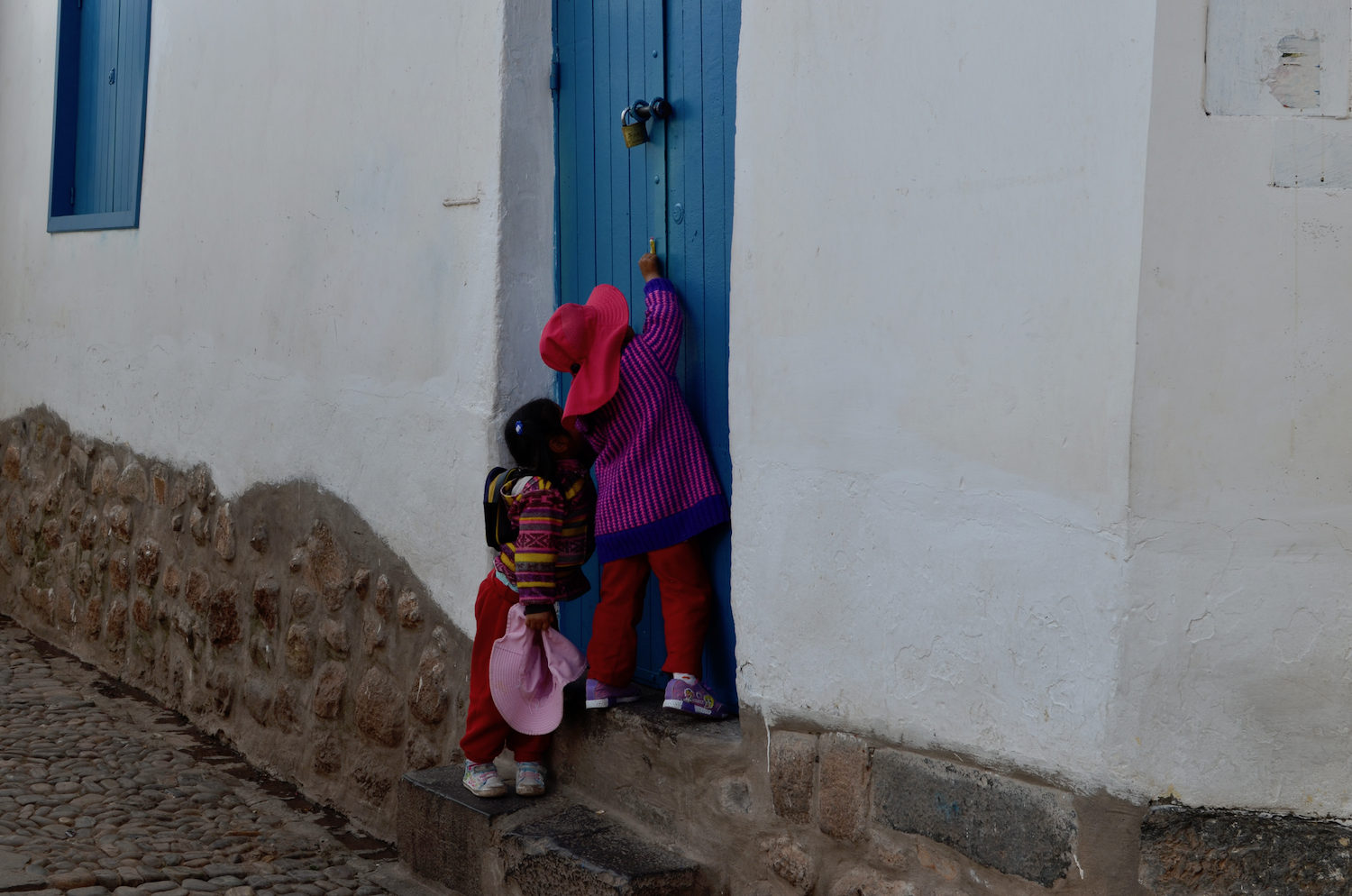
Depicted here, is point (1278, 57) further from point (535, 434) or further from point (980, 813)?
point (535, 434)

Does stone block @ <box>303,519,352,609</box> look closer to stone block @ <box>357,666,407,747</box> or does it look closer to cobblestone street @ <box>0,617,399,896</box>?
stone block @ <box>357,666,407,747</box>

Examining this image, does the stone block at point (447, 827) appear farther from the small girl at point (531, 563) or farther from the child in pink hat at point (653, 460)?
the child in pink hat at point (653, 460)

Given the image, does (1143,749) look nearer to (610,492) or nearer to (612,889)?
(612,889)

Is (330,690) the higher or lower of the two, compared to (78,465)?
lower

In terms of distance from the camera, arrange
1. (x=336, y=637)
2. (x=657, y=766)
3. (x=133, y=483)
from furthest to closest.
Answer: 1. (x=133, y=483)
2. (x=336, y=637)
3. (x=657, y=766)

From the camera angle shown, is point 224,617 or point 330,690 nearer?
point 330,690

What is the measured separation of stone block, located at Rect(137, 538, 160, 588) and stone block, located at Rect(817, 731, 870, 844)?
388 cm

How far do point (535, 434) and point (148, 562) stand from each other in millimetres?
3083

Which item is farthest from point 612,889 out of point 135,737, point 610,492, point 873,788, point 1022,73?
point 135,737

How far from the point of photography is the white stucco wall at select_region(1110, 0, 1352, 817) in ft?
7.27

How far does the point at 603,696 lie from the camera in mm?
3441

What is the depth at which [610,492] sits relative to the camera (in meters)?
3.37

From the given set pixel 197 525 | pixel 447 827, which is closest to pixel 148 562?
pixel 197 525

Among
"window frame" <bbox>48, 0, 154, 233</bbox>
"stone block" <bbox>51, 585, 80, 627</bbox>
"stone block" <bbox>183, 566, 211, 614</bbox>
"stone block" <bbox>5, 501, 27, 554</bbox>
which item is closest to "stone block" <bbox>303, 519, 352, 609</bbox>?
"stone block" <bbox>183, 566, 211, 614</bbox>
